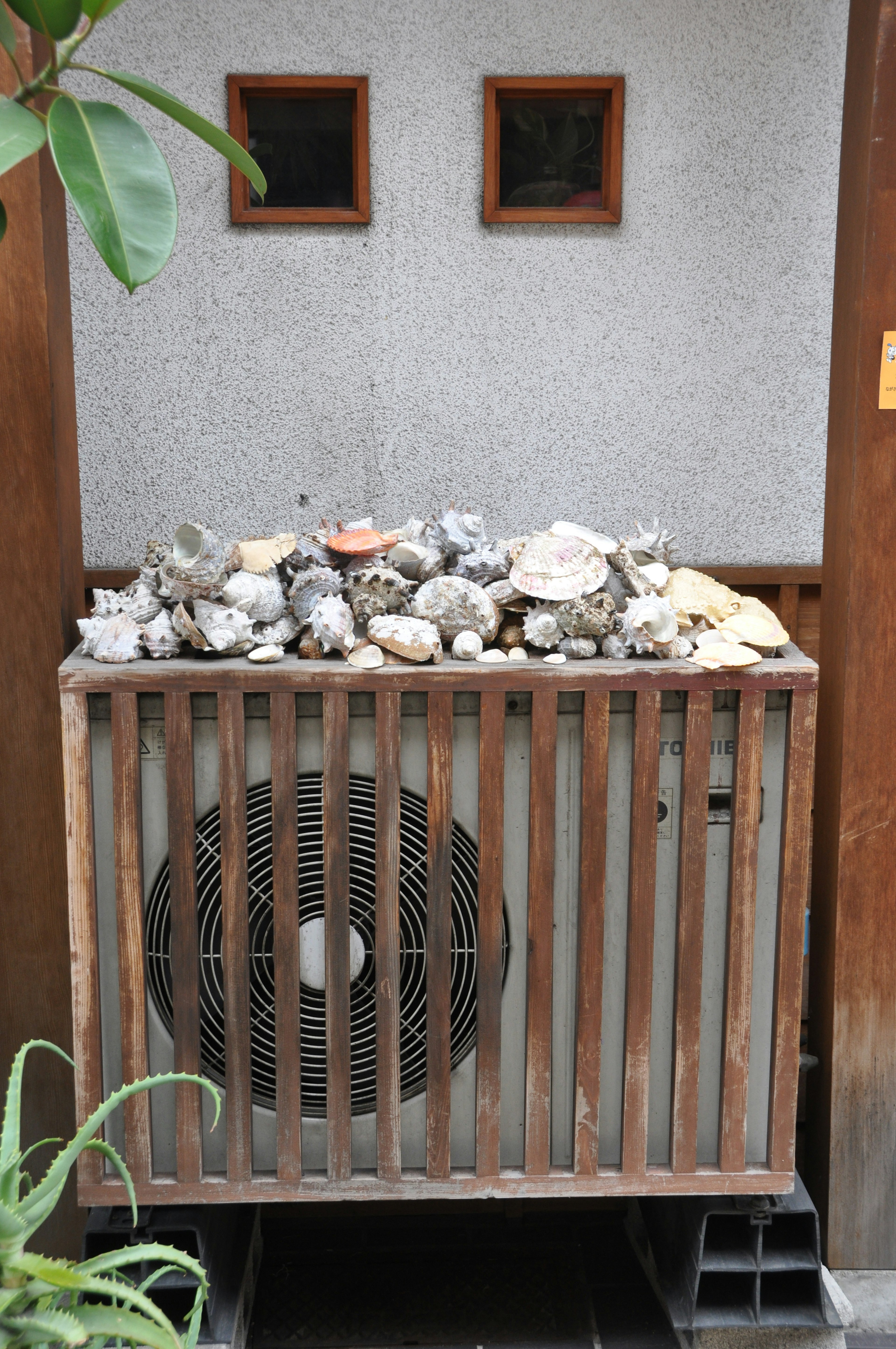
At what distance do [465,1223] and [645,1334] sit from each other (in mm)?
578

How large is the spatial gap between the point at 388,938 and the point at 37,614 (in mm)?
973

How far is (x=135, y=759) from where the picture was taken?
6.22 feet

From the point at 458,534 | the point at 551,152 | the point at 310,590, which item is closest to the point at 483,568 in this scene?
the point at 458,534

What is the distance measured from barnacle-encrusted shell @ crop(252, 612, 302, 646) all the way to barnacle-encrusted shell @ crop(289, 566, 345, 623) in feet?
0.06

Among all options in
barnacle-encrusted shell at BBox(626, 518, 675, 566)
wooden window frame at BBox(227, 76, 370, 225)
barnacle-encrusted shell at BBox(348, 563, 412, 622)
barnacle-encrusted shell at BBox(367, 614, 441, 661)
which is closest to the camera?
barnacle-encrusted shell at BBox(367, 614, 441, 661)

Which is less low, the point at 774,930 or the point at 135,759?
the point at 135,759

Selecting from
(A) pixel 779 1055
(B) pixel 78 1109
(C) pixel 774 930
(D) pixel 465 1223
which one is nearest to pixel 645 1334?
(D) pixel 465 1223

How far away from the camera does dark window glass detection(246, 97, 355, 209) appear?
266cm

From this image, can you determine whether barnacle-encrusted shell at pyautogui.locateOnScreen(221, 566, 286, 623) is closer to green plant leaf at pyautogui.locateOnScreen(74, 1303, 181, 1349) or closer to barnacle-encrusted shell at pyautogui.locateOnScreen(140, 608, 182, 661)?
barnacle-encrusted shell at pyautogui.locateOnScreen(140, 608, 182, 661)

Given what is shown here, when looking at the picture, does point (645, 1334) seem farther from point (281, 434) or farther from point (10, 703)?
point (281, 434)

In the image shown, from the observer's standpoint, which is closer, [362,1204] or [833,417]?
[833,417]

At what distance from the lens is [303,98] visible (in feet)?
8.72

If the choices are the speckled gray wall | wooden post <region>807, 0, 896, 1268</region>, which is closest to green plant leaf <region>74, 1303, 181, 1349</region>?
wooden post <region>807, 0, 896, 1268</region>

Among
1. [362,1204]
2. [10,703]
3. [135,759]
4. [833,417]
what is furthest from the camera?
[362,1204]
